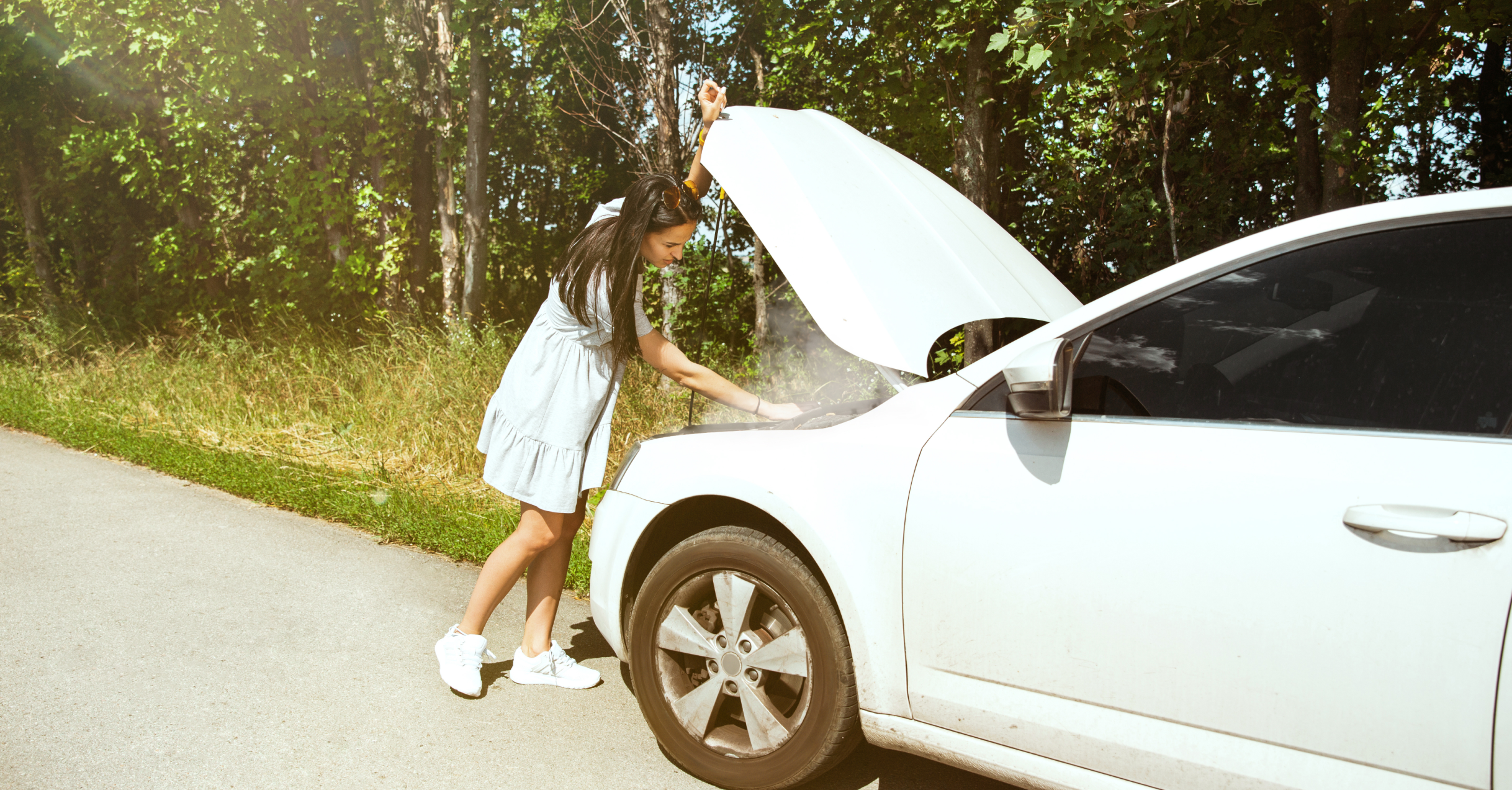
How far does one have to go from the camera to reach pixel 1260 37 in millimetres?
6367

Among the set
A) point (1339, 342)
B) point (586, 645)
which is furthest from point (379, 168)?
point (1339, 342)

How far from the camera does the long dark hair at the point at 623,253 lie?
3.36 metres

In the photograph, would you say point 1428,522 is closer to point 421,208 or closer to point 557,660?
point 557,660

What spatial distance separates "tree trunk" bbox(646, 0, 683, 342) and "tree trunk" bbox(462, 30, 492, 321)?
127 inches

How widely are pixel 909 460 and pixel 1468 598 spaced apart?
1.21m

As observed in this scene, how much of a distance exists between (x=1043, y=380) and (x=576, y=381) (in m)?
1.84

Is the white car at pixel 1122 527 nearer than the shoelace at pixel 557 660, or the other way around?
the white car at pixel 1122 527

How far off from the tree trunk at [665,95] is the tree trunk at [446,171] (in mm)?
3743

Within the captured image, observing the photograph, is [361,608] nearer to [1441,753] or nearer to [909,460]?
[909,460]

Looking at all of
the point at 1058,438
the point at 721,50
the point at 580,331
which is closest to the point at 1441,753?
the point at 1058,438

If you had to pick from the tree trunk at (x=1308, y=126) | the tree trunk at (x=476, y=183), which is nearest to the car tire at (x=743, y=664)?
the tree trunk at (x=1308, y=126)

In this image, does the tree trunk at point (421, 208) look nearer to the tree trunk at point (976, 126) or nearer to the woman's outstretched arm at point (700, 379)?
the tree trunk at point (976, 126)

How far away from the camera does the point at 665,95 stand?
8.73 metres

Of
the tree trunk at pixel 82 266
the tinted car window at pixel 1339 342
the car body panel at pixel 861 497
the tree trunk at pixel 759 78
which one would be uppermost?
the tree trunk at pixel 759 78
